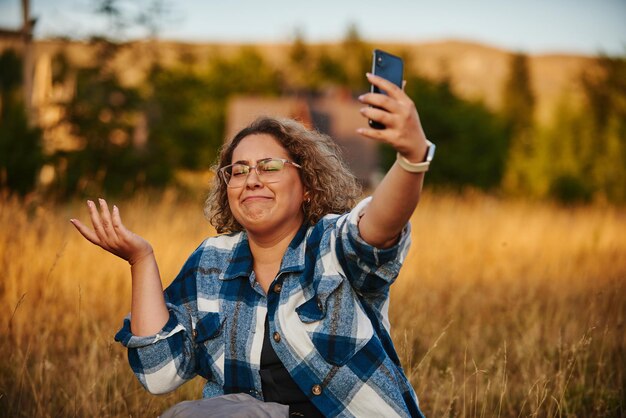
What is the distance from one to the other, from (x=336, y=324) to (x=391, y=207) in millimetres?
496

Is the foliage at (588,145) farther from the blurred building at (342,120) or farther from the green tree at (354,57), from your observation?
the green tree at (354,57)

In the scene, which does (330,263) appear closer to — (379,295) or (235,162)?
(379,295)

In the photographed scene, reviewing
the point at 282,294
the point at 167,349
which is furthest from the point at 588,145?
the point at 167,349

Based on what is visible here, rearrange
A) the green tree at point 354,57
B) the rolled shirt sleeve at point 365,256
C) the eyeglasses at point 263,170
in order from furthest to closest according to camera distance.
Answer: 1. the green tree at point 354,57
2. the eyeglasses at point 263,170
3. the rolled shirt sleeve at point 365,256

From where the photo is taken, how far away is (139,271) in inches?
80.7

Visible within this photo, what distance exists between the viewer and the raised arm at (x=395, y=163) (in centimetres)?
139

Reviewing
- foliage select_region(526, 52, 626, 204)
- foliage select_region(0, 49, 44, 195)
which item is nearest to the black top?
foliage select_region(0, 49, 44, 195)

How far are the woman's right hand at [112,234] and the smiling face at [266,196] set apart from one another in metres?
0.35

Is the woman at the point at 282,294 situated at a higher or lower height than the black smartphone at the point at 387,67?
lower

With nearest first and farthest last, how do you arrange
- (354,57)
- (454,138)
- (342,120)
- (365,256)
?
(365,256)
(454,138)
(342,120)
(354,57)

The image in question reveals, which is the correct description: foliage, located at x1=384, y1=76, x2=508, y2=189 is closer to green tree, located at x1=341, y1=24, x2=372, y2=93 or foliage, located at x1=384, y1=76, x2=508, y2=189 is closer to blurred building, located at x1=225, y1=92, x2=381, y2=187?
blurred building, located at x1=225, y1=92, x2=381, y2=187

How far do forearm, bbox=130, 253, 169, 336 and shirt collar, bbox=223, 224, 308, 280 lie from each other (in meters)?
0.24

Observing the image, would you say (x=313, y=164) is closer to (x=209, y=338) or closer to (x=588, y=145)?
(x=209, y=338)

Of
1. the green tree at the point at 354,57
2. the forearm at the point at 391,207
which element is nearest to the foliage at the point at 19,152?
the forearm at the point at 391,207
